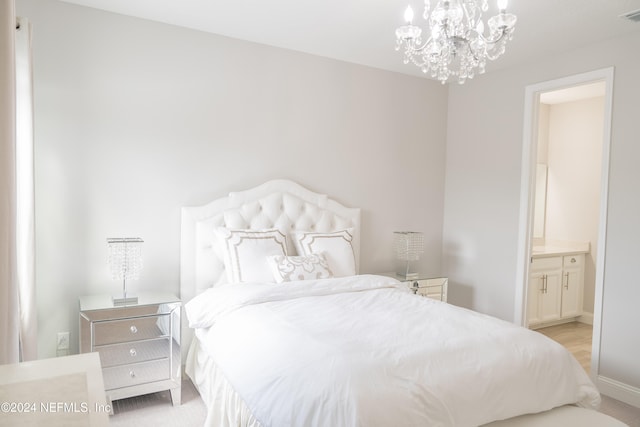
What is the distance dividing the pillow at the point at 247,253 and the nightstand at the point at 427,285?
1.29 m

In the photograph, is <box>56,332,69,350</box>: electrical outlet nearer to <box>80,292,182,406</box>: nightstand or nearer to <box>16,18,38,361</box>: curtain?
<box>80,292,182,406</box>: nightstand

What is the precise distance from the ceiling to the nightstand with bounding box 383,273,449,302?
201cm

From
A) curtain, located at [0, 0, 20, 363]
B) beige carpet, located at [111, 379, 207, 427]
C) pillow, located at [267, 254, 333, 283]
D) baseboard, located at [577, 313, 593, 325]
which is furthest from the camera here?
baseboard, located at [577, 313, 593, 325]

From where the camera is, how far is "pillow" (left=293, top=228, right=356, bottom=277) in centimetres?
331

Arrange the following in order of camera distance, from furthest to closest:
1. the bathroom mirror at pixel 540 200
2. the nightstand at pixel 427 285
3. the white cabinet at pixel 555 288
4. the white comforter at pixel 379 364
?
the bathroom mirror at pixel 540 200, the white cabinet at pixel 555 288, the nightstand at pixel 427 285, the white comforter at pixel 379 364

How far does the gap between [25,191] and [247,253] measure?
1369mm

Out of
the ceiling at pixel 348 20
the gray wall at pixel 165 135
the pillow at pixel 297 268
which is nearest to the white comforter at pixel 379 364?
the pillow at pixel 297 268

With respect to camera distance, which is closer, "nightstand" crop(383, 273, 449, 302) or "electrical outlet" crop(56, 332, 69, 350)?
"electrical outlet" crop(56, 332, 69, 350)

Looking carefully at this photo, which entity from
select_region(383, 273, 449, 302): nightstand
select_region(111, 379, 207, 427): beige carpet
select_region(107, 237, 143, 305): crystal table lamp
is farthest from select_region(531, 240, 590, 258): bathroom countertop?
select_region(107, 237, 143, 305): crystal table lamp

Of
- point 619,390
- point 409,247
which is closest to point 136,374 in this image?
point 409,247

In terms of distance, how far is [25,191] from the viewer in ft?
7.25

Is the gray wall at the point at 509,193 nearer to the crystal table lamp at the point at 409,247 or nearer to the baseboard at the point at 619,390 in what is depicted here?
the baseboard at the point at 619,390

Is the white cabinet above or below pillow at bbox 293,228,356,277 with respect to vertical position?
below

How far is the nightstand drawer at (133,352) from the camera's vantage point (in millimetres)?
2559
